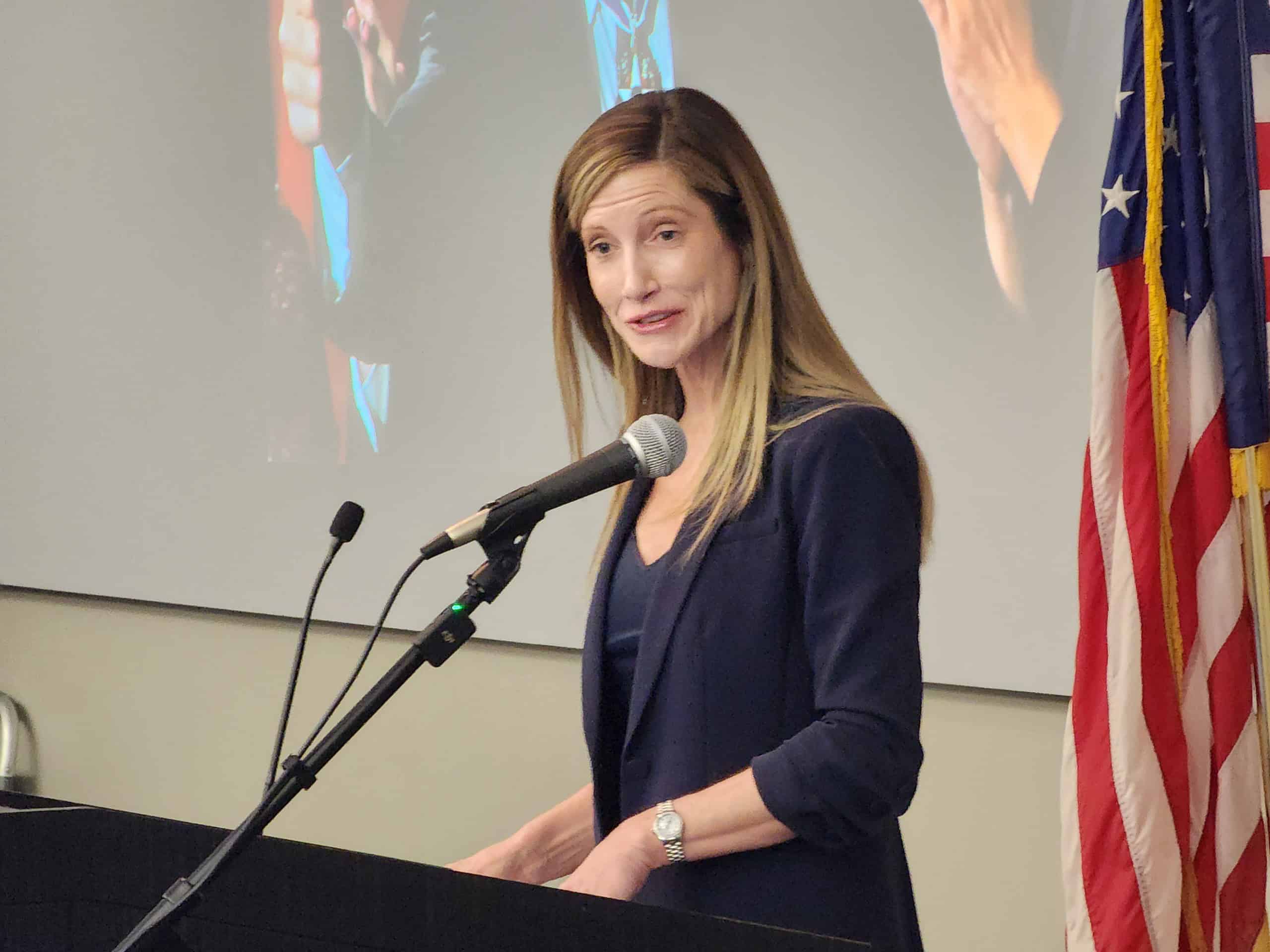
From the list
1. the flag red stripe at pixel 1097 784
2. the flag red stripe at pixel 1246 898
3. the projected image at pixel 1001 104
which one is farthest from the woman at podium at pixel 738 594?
the projected image at pixel 1001 104

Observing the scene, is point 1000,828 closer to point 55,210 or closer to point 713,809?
point 713,809

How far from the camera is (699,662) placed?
1.30 m

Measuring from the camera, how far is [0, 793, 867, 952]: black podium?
0.86 meters

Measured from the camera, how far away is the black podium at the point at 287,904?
0.86m

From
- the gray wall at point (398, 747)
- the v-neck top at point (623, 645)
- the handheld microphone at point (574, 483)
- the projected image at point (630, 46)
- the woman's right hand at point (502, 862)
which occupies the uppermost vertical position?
the projected image at point (630, 46)

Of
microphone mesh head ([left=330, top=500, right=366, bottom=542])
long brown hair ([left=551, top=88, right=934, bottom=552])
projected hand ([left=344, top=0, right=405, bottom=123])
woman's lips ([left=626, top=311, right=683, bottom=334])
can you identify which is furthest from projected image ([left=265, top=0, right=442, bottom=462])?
microphone mesh head ([left=330, top=500, right=366, bottom=542])

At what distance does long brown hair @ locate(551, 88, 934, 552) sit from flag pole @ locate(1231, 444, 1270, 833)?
0.63 metres

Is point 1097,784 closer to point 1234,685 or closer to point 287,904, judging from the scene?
point 1234,685

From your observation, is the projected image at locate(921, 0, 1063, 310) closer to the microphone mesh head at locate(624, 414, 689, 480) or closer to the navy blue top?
the navy blue top

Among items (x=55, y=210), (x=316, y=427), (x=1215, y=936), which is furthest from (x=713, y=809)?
(x=55, y=210)

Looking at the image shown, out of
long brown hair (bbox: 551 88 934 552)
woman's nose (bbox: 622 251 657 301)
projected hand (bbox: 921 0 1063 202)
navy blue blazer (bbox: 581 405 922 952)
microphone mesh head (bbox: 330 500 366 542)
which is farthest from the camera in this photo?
projected hand (bbox: 921 0 1063 202)

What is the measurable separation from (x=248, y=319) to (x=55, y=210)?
754 mm

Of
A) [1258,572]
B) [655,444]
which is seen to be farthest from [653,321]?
[1258,572]

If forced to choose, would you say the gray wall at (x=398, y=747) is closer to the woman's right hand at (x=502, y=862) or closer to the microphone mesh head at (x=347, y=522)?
the woman's right hand at (x=502, y=862)
